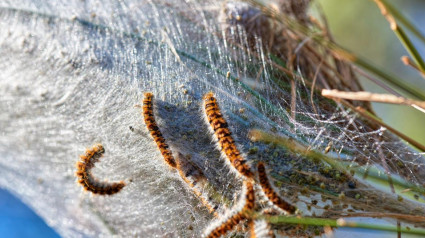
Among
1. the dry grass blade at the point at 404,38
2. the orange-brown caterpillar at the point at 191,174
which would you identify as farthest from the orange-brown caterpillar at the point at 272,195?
the dry grass blade at the point at 404,38

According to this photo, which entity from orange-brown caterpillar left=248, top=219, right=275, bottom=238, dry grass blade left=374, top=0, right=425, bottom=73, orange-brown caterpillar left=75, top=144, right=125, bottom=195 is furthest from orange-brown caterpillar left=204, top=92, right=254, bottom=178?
dry grass blade left=374, top=0, right=425, bottom=73

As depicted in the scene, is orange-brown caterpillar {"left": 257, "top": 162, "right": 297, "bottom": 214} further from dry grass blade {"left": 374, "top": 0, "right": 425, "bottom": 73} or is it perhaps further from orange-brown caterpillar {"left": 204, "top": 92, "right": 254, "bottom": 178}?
dry grass blade {"left": 374, "top": 0, "right": 425, "bottom": 73}

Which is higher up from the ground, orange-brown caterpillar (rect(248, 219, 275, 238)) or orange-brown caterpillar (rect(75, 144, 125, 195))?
orange-brown caterpillar (rect(248, 219, 275, 238))

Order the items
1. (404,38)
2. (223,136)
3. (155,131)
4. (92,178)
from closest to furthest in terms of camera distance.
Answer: (404,38) → (223,136) → (155,131) → (92,178)

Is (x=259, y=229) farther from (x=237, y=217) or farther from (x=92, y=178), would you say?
(x=92, y=178)

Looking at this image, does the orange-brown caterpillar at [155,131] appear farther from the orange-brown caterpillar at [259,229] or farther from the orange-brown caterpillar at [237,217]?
the orange-brown caterpillar at [259,229]

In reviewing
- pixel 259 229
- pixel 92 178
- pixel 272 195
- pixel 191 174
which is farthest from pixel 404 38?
pixel 92 178

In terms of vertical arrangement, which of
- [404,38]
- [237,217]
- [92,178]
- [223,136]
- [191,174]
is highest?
[404,38]
